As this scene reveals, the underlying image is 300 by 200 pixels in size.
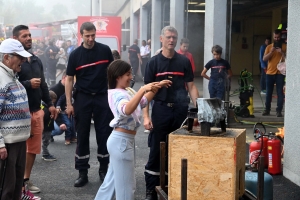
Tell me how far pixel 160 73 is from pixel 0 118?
1.85 meters

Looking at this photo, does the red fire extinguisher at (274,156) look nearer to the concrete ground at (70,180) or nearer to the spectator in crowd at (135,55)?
the concrete ground at (70,180)

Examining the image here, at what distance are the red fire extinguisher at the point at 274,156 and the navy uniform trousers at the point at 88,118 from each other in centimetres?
214

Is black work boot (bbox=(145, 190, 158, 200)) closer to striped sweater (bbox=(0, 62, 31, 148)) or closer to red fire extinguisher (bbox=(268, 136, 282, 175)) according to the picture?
striped sweater (bbox=(0, 62, 31, 148))

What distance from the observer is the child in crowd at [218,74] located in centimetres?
1226

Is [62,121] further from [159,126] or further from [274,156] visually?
[159,126]

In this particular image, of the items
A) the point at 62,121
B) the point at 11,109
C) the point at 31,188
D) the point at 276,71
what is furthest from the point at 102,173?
the point at 276,71

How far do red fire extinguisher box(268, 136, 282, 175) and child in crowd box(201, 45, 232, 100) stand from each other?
4846 mm

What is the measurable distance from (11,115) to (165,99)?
1.71 meters

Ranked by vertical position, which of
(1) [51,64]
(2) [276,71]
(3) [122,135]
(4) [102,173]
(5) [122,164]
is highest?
(2) [276,71]

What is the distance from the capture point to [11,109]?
5.04 metres

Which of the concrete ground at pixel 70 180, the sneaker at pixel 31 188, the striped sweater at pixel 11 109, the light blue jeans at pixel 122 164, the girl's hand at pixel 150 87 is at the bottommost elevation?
the concrete ground at pixel 70 180

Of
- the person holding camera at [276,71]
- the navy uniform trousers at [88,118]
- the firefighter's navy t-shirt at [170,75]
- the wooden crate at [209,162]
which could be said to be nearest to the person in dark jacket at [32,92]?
the navy uniform trousers at [88,118]

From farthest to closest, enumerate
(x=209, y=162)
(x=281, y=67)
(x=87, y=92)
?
(x=281, y=67)
(x=87, y=92)
(x=209, y=162)

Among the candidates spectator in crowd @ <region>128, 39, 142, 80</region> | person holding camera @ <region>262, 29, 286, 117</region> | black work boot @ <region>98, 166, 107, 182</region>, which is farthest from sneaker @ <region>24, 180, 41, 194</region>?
spectator in crowd @ <region>128, 39, 142, 80</region>
